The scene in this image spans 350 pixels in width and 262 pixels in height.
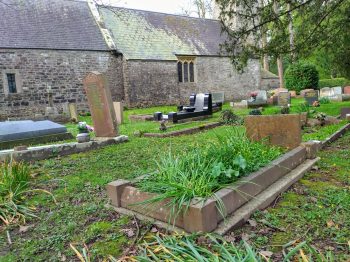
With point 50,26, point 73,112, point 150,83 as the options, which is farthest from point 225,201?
point 50,26

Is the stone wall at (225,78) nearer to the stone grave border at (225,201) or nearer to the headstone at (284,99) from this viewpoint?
the headstone at (284,99)

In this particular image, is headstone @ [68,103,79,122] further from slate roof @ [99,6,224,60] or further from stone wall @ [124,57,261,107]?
slate roof @ [99,6,224,60]

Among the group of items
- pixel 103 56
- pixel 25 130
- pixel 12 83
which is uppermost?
pixel 103 56

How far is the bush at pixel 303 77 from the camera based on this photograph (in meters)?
25.4

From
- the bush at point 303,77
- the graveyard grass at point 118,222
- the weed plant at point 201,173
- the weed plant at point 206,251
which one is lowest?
the graveyard grass at point 118,222

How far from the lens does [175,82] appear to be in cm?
2338

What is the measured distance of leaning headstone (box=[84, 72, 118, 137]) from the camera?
26.4 feet

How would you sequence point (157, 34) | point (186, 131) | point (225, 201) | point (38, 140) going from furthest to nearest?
point (157, 34) → point (186, 131) → point (38, 140) → point (225, 201)

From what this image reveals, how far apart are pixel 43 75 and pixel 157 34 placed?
9.70m

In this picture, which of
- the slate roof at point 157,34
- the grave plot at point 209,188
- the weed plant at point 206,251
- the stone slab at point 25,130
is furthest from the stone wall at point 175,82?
the weed plant at point 206,251

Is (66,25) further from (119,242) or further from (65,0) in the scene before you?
(119,242)

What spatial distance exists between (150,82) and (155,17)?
22.7 feet

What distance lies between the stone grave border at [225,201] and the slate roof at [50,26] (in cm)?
1705

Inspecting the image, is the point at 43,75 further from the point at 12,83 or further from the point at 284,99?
the point at 284,99
